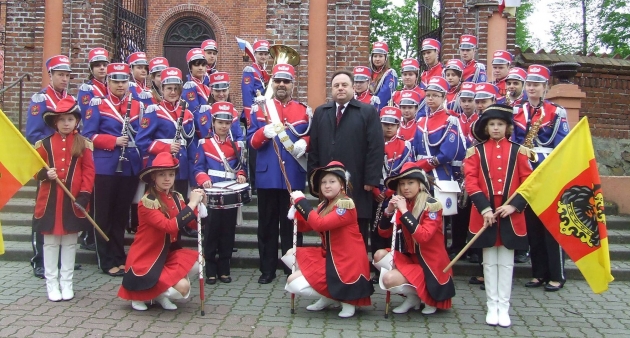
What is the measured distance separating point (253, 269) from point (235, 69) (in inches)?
585

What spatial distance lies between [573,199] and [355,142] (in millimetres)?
2095

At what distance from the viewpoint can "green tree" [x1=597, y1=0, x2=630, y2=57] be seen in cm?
2214

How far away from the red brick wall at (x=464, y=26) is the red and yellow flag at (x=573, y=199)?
5518 mm

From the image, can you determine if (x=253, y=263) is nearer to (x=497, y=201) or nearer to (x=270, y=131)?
(x=270, y=131)

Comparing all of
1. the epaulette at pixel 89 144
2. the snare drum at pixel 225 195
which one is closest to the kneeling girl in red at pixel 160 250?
→ the snare drum at pixel 225 195

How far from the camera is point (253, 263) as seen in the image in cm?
785

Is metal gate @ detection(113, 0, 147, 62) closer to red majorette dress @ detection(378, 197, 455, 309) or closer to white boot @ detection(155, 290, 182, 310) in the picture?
white boot @ detection(155, 290, 182, 310)

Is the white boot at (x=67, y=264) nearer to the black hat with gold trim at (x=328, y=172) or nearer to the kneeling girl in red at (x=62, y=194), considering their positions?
the kneeling girl in red at (x=62, y=194)

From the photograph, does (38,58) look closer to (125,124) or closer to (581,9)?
(125,124)

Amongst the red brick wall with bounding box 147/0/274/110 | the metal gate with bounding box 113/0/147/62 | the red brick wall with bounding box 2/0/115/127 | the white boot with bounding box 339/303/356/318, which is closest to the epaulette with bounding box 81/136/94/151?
the white boot with bounding box 339/303/356/318

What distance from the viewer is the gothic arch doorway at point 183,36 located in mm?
21367

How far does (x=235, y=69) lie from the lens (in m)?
21.9

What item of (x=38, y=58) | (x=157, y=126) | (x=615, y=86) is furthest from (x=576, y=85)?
(x=38, y=58)

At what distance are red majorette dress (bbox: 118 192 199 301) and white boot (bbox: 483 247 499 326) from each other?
2.64 m
